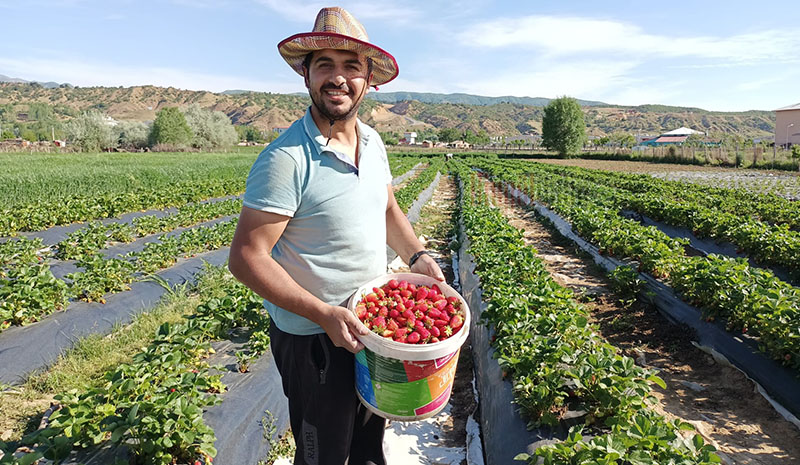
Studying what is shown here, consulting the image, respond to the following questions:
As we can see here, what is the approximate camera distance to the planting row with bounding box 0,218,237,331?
189 inches

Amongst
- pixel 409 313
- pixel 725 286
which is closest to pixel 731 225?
pixel 725 286

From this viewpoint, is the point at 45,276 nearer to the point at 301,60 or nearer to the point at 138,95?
the point at 301,60

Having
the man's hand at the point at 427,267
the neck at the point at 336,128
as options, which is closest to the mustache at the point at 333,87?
the neck at the point at 336,128

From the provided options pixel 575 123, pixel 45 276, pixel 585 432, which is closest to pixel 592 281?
pixel 585 432

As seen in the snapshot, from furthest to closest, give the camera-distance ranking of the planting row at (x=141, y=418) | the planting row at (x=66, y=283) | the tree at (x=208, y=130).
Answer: the tree at (x=208, y=130)
the planting row at (x=66, y=283)
the planting row at (x=141, y=418)

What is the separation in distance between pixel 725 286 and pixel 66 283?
24.3ft

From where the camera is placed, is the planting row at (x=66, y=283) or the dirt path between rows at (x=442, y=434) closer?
the dirt path between rows at (x=442, y=434)

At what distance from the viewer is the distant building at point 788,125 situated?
160 ft

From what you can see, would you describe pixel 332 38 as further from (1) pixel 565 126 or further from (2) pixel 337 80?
(1) pixel 565 126

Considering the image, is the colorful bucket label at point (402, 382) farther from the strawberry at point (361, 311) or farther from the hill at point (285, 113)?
the hill at point (285, 113)

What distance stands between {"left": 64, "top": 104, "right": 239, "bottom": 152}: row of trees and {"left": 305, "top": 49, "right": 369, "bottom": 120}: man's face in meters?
56.9

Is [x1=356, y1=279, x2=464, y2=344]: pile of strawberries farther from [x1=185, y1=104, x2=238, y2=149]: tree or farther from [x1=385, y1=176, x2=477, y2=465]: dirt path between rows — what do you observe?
[x1=185, y1=104, x2=238, y2=149]: tree

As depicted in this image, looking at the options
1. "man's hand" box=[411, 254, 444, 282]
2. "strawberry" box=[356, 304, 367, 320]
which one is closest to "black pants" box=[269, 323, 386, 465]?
"strawberry" box=[356, 304, 367, 320]

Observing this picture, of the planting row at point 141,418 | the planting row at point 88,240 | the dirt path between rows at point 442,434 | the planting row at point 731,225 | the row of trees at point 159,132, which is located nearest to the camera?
the planting row at point 141,418
